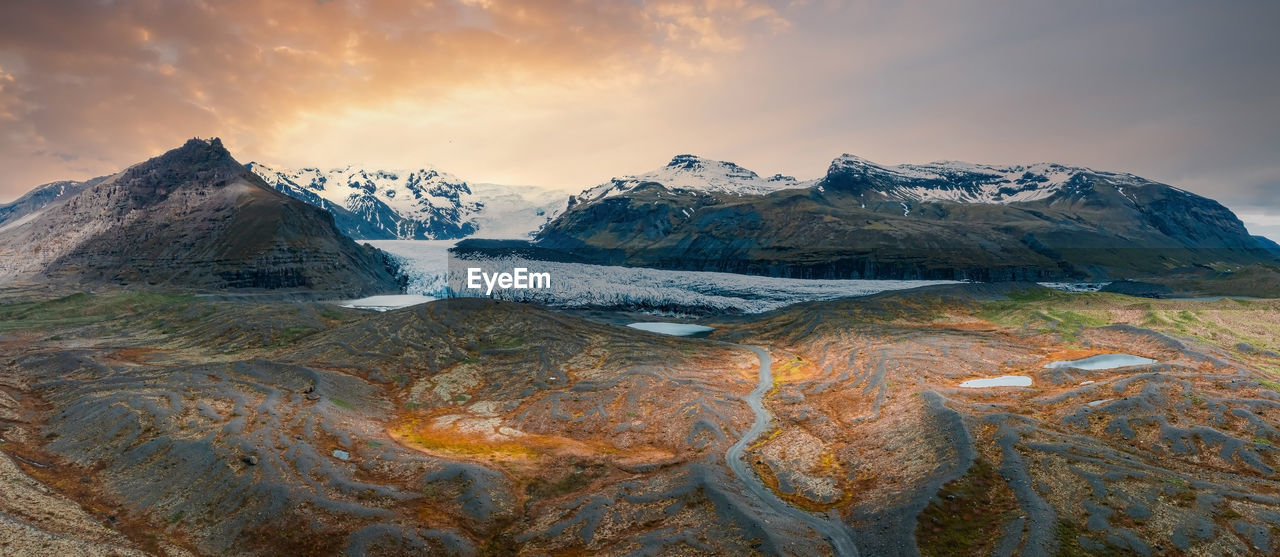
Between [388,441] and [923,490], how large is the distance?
46435 mm

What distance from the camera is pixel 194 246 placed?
176 m

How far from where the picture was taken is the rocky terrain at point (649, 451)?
33688 mm

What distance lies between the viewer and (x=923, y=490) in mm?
39062

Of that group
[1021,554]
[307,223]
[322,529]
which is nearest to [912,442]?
[1021,554]

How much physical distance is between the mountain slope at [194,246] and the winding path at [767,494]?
15463 centimetres

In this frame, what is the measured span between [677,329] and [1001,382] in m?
79.6

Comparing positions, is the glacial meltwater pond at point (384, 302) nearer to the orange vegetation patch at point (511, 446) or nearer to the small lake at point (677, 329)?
the small lake at point (677, 329)

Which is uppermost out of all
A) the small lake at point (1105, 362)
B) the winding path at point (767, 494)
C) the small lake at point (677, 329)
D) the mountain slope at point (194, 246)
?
the mountain slope at point (194, 246)

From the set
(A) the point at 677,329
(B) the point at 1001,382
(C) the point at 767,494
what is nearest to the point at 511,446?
(C) the point at 767,494

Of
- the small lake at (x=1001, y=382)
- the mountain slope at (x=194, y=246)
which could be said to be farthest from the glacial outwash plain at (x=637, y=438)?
the mountain slope at (x=194, y=246)

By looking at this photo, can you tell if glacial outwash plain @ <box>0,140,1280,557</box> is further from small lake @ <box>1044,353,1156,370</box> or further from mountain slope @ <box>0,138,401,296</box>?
mountain slope @ <box>0,138,401,296</box>

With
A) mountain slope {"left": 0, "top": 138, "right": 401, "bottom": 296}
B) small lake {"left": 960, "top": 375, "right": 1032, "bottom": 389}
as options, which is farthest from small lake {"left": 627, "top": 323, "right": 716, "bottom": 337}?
mountain slope {"left": 0, "top": 138, "right": 401, "bottom": 296}

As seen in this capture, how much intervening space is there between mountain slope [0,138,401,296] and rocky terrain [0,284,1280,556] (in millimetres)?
82555

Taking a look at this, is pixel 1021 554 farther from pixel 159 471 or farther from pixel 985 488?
pixel 159 471
